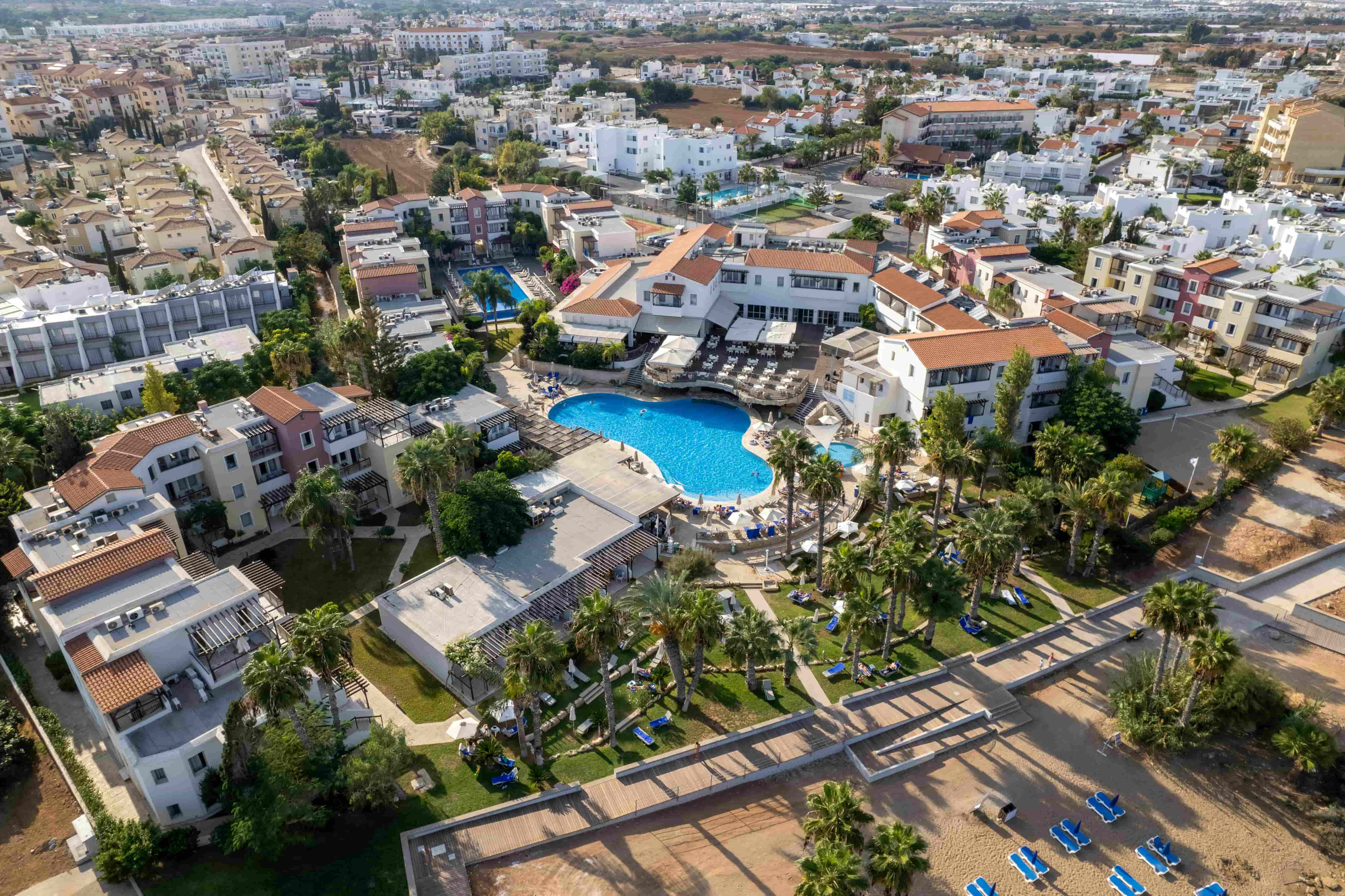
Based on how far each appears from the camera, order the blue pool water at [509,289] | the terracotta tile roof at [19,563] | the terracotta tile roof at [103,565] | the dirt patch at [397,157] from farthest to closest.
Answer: the dirt patch at [397,157] → the blue pool water at [509,289] → the terracotta tile roof at [19,563] → the terracotta tile roof at [103,565]

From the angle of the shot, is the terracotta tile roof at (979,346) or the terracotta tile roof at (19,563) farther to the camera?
the terracotta tile roof at (979,346)

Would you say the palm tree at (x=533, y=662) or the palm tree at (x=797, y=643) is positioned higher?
the palm tree at (x=533, y=662)

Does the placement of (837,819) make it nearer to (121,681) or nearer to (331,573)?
(121,681)

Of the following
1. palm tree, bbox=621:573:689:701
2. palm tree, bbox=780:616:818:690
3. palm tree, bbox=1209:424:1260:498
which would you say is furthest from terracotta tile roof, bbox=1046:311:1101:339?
palm tree, bbox=621:573:689:701

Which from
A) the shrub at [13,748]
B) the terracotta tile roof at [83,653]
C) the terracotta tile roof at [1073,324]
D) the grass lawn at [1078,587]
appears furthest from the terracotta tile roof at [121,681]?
the terracotta tile roof at [1073,324]

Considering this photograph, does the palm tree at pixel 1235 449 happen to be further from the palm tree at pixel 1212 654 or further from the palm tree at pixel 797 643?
the palm tree at pixel 797 643

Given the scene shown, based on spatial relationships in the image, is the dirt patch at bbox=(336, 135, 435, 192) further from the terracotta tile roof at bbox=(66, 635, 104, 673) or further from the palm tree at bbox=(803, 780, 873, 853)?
the palm tree at bbox=(803, 780, 873, 853)

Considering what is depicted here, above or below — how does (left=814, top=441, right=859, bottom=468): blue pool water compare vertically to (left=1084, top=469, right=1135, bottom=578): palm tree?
below

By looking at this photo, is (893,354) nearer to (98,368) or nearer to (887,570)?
(887,570)
